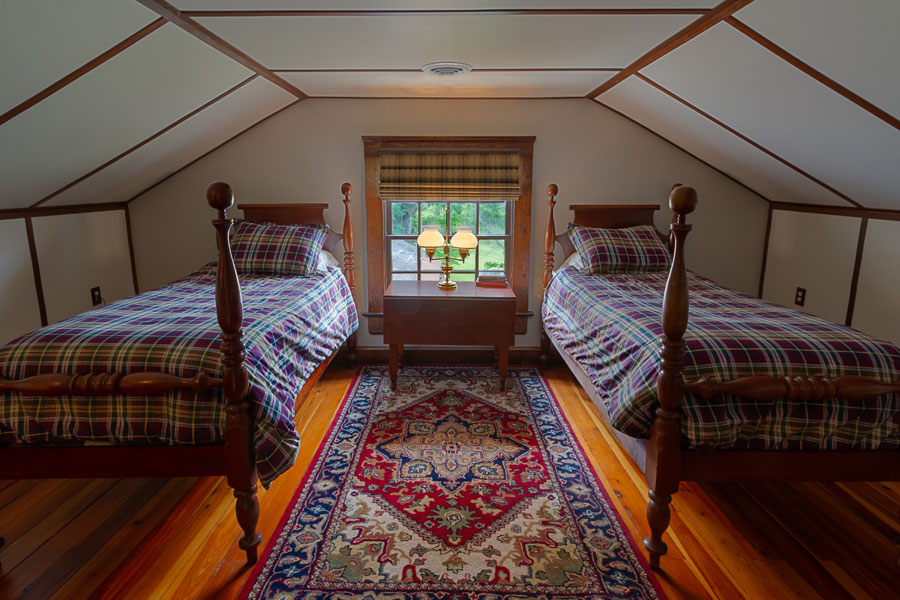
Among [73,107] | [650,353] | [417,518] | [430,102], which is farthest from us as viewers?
[430,102]

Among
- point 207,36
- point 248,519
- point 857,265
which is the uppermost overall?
point 207,36

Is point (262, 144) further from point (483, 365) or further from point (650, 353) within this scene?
point (650, 353)

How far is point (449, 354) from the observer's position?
12.8 ft

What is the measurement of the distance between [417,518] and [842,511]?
66.3 inches

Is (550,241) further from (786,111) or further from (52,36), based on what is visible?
(52,36)

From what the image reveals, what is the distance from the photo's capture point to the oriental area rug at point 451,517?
1679mm

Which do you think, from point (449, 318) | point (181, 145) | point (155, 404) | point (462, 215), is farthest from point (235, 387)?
point (462, 215)

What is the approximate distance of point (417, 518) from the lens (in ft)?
6.61

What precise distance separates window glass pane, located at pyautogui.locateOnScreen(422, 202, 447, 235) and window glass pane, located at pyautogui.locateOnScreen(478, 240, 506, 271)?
0.31m

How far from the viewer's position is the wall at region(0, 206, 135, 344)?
285cm

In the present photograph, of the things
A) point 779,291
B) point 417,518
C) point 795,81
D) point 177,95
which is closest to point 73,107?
point 177,95

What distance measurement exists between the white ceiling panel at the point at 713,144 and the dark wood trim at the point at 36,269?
11.7ft

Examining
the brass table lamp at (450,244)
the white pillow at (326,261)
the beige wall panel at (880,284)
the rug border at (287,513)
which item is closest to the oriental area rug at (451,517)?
the rug border at (287,513)

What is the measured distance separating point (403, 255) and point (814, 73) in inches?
106
